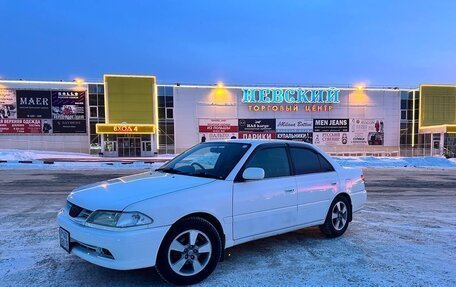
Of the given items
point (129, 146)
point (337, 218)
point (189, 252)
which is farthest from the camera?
point (129, 146)

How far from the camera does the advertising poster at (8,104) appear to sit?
130ft

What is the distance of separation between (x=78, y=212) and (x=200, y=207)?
4.34 feet

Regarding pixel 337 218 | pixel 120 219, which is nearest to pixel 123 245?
pixel 120 219

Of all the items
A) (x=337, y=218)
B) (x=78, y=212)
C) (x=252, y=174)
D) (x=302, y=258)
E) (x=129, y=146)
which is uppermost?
(x=252, y=174)

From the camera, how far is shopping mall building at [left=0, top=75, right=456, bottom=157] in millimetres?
40125

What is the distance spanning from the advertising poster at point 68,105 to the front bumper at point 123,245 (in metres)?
40.2

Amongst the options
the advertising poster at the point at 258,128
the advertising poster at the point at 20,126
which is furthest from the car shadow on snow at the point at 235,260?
the advertising poster at the point at 20,126

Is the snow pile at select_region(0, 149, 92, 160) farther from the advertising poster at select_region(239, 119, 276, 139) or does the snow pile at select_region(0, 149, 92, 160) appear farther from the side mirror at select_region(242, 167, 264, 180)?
the side mirror at select_region(242, 167, 264, 180)

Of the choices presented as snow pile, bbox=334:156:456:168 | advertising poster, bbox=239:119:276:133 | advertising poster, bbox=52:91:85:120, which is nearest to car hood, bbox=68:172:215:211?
snow pile, bbox=334:156:456:168

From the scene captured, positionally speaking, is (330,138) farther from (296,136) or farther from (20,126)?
(20,126)

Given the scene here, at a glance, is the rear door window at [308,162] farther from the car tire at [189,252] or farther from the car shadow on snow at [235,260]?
the car tire at [189,252]

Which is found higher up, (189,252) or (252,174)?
(252,174)

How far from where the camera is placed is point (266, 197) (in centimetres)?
471

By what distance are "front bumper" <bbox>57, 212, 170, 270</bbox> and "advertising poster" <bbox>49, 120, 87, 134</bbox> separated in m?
39.9
